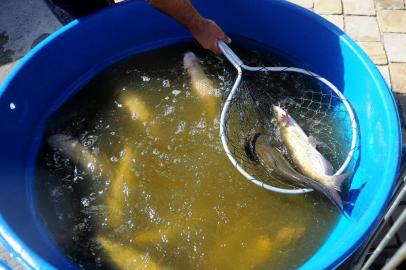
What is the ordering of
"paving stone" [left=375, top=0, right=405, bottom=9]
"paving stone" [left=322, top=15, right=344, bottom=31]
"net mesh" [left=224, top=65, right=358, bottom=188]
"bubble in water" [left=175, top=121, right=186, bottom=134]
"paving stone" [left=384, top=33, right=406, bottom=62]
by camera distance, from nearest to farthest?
"net mesh" [left=224, top=65, right=358, bottom=188]
"bubble in water" [left=175, top=121, right=186, bottom=134]
"paving stone" [left=384, top=33, right=406, bottom=62]
"paving stone" [left=322, top=15, right=344, bottom=31]
"paving stone" [left=375, top=0, right=405, bottom=9]

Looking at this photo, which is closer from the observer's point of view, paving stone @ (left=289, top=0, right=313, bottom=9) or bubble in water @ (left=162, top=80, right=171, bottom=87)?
bubble in water @ (left=162, top=80, right=171, bottom=87)

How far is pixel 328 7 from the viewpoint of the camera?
3.68 metres

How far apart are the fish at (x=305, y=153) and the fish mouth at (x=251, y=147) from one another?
0.19 metres

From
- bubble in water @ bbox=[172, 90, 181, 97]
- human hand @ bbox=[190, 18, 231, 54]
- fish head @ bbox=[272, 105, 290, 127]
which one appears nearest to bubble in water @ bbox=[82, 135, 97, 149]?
bubble in water @ bbox=[172, 90, 181, 97]

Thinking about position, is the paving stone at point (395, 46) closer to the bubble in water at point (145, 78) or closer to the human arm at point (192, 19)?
the human arm at point (192, 19)

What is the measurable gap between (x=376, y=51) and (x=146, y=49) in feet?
6.38

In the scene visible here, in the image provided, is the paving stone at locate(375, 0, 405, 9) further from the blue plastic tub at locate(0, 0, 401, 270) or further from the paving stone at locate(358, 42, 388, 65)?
the blue plastic tub at locate(0, 0, 401, 270)

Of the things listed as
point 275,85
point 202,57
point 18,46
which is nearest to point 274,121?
point 275,85

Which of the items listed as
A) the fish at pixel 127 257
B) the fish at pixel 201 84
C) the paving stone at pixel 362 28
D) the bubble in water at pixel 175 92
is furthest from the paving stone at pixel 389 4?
the fish at pixel 127 257

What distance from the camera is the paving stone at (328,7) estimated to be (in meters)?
3.64

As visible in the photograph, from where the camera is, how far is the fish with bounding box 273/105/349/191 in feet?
7.73

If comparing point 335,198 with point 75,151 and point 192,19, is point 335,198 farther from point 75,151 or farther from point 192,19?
point 75,151

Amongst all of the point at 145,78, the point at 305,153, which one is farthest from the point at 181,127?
the point at 305,153

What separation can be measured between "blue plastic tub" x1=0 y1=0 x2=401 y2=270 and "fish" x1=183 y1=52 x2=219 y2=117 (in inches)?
12.9
